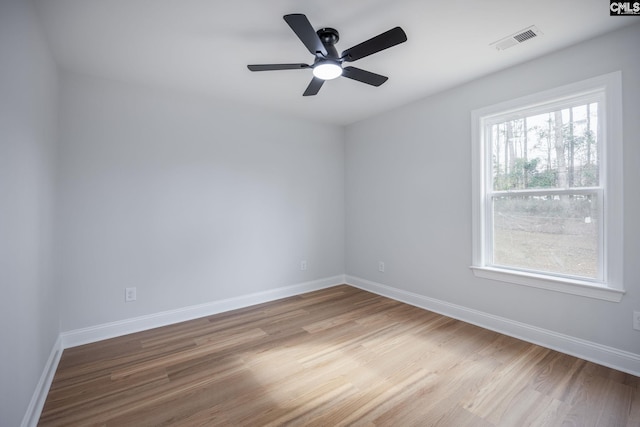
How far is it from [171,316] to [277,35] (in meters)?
2.91

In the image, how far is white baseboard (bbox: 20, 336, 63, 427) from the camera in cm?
160

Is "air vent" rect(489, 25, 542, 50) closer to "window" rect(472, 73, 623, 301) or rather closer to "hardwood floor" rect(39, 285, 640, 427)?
"window" rect(472, 73, 623, 301)

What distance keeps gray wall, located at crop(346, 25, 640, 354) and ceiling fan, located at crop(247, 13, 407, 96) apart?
47.1 inches

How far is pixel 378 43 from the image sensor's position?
1.79 m

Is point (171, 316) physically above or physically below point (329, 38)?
below

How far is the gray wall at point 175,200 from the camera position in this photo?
2656 mm

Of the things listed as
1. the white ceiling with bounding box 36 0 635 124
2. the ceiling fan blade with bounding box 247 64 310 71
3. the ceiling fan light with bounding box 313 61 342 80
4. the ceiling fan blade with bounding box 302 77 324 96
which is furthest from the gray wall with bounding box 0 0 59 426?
the ceiling fan blade with bounding box 302 77 324 96

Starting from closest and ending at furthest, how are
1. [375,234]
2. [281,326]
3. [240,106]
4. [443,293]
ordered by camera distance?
[281,326], [443,293], [240,106], [375,234]

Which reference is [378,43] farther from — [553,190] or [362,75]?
[553,190]

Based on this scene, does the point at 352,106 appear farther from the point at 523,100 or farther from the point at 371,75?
the point at 523,100

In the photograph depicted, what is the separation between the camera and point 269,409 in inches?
69.5

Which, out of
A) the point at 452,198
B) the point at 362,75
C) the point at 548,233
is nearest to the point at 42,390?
the point at 362,75

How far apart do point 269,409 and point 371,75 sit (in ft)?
7.91

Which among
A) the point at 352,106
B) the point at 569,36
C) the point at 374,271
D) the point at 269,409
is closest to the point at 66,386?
the point at 269,409
